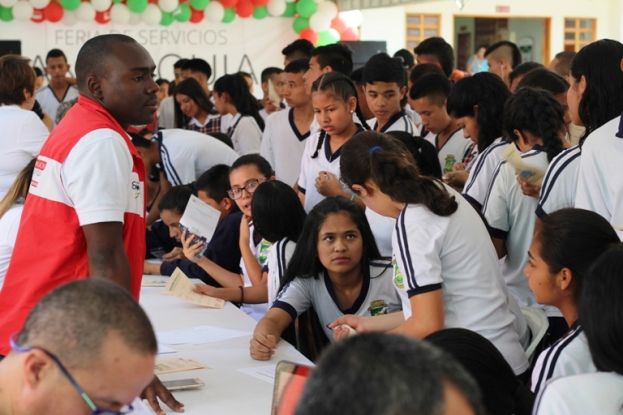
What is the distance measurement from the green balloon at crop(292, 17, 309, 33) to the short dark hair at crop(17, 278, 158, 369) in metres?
10.9

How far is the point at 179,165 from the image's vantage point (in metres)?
5.12

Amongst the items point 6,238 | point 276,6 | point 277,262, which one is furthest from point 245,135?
point 276,6

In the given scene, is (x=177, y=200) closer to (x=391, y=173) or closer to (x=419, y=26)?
(x=391, y=173)

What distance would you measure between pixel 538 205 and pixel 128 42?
1.46 m

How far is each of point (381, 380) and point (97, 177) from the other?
4.30 ft

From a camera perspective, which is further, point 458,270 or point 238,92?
point 238,92

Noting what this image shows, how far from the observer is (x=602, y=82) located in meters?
2.79

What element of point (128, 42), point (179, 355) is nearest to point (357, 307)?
point (179, 355)

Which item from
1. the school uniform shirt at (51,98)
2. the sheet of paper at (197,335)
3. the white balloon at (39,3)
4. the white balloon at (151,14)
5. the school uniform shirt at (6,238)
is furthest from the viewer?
the white balloon at (151,14)

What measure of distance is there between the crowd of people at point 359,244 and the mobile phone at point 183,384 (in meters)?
0.17

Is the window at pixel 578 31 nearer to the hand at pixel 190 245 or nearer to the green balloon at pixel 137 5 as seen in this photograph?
the green balloon at pixel 137 5

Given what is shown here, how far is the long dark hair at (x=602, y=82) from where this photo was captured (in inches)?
109

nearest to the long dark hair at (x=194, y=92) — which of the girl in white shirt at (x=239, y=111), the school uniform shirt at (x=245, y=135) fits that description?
the girl in white shirt at (x=239, y=111)

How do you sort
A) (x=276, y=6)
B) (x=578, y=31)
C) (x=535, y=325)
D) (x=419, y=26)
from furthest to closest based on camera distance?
(x=578, y=31), (x=419, y=26), (x=276, y=6), (x=535, y=325)
